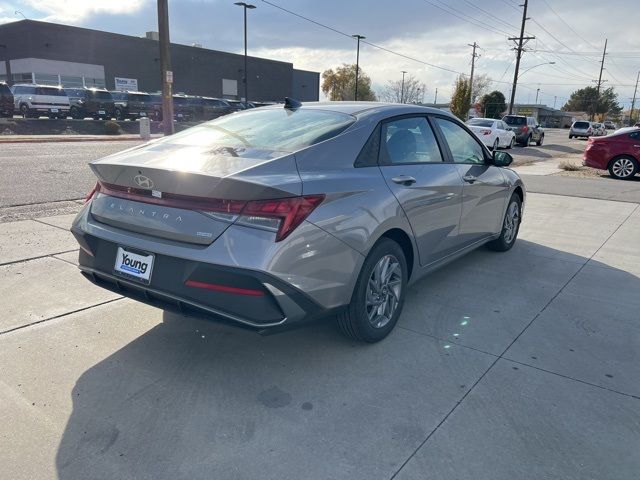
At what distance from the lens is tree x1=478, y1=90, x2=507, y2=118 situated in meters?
64.8

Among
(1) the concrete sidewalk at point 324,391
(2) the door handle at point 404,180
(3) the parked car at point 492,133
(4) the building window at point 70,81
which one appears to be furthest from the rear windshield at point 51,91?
(2) the door handle at point 404,180

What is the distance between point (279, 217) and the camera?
261 centimetres

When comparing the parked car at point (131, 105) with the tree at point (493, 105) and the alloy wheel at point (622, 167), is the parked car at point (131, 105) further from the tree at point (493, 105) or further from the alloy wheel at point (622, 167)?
the tree at point (493, 105)

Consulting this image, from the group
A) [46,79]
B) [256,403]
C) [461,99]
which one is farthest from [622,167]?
[46,79]

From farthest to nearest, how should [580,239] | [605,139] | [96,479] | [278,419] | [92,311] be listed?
[605,139], [580,239], [92,311], [278,419], [96,479]

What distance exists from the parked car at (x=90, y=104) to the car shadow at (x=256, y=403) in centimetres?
3184

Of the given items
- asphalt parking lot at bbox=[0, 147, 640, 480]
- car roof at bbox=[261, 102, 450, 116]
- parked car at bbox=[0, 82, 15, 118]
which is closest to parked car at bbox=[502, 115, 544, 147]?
asphalt parking lot at bbox=[0, 147, 640, 480]

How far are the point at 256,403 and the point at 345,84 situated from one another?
281ft

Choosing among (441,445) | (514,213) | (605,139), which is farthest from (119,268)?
(605,139)

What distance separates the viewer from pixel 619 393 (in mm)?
2955

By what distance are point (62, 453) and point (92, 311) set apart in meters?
1.66

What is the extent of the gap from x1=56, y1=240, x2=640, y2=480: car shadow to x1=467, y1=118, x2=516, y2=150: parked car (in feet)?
64.6

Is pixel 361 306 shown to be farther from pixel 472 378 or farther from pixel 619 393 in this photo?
pixel 619 393

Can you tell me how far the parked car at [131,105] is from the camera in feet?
109
